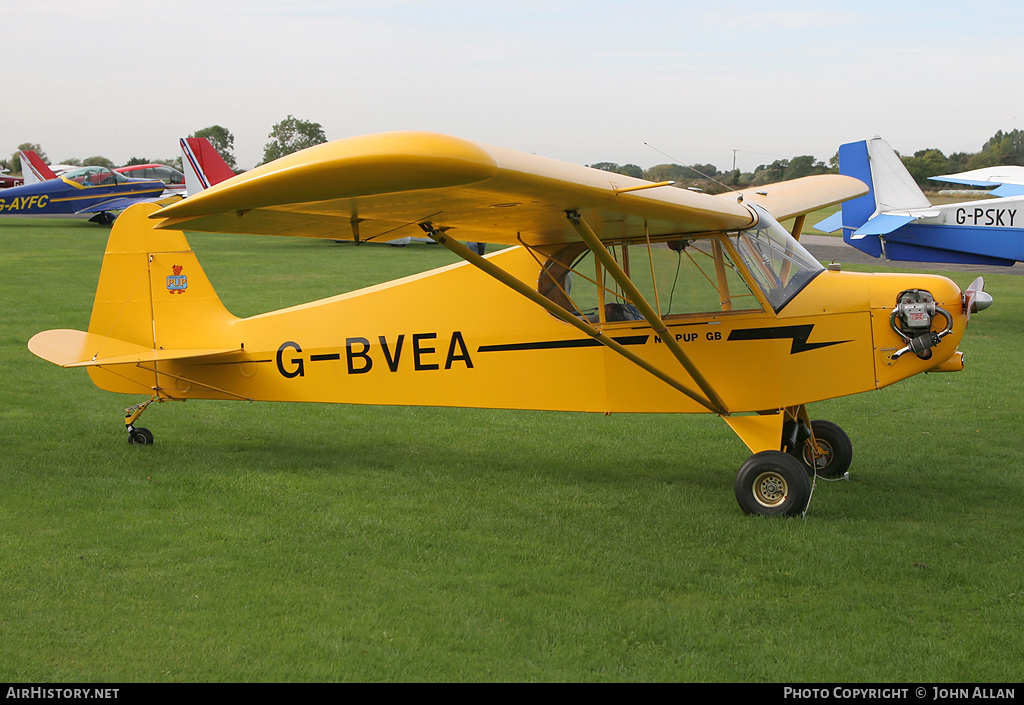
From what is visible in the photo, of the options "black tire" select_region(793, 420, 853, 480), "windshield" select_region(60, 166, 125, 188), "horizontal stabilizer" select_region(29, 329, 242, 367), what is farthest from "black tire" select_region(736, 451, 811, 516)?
"windshield" select_region(60, 166, 125, 188)

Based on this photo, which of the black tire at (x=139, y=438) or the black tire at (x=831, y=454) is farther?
the black tire at (x=139, y=438)

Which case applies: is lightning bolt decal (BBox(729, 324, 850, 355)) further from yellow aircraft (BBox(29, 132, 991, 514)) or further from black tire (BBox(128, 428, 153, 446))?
black tire (BBox(128, 428, 153, 446))

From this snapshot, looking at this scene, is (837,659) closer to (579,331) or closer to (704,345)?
(704,345)

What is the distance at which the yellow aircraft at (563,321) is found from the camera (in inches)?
208

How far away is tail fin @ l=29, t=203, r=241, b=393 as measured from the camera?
24.4 feet

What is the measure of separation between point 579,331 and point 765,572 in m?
2.31

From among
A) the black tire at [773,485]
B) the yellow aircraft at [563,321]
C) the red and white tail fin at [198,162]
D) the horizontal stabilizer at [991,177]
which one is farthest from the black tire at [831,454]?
the red and white tail fin at [198,162]

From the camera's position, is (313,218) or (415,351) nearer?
(313,218)

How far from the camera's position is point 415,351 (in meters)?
6.88

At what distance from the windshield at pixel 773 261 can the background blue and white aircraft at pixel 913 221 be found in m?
11.4

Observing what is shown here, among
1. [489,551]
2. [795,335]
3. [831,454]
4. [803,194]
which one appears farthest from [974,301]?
[489,551]

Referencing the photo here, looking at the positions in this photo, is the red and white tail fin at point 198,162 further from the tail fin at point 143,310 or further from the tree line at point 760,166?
the tail fin at point 143,310

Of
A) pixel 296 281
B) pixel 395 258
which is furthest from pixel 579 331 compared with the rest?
pixel 395 258
